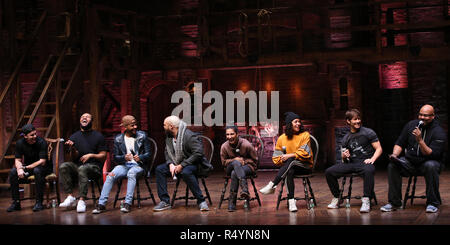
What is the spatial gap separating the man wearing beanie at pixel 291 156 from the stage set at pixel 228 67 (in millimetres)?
2676

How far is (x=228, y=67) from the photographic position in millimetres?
12289

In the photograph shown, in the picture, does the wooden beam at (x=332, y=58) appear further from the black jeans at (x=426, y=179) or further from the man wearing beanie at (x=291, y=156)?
the black jeans at (x=426, y=179)

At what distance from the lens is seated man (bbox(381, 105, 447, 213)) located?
6.76m

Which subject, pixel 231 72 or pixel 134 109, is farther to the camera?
pixel 231 72

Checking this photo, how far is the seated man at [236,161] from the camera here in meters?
7.41

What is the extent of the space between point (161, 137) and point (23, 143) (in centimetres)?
639

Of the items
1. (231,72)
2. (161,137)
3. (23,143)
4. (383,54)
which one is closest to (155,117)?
(161,137)

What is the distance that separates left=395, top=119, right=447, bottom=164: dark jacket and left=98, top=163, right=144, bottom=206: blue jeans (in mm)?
3150

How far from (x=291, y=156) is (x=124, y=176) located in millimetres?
2132

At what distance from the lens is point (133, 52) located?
12.2 metres

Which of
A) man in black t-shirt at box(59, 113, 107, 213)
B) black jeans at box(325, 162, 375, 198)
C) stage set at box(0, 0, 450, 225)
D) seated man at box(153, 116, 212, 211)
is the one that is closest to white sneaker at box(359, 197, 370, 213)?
black jeans at box(325, 162, 375, 198)

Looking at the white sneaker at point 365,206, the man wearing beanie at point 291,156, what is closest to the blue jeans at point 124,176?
the man wearing beanie at point 291,156

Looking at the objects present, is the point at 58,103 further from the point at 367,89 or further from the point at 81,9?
the point at 367,89

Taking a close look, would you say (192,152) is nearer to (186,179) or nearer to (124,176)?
(186,179)
